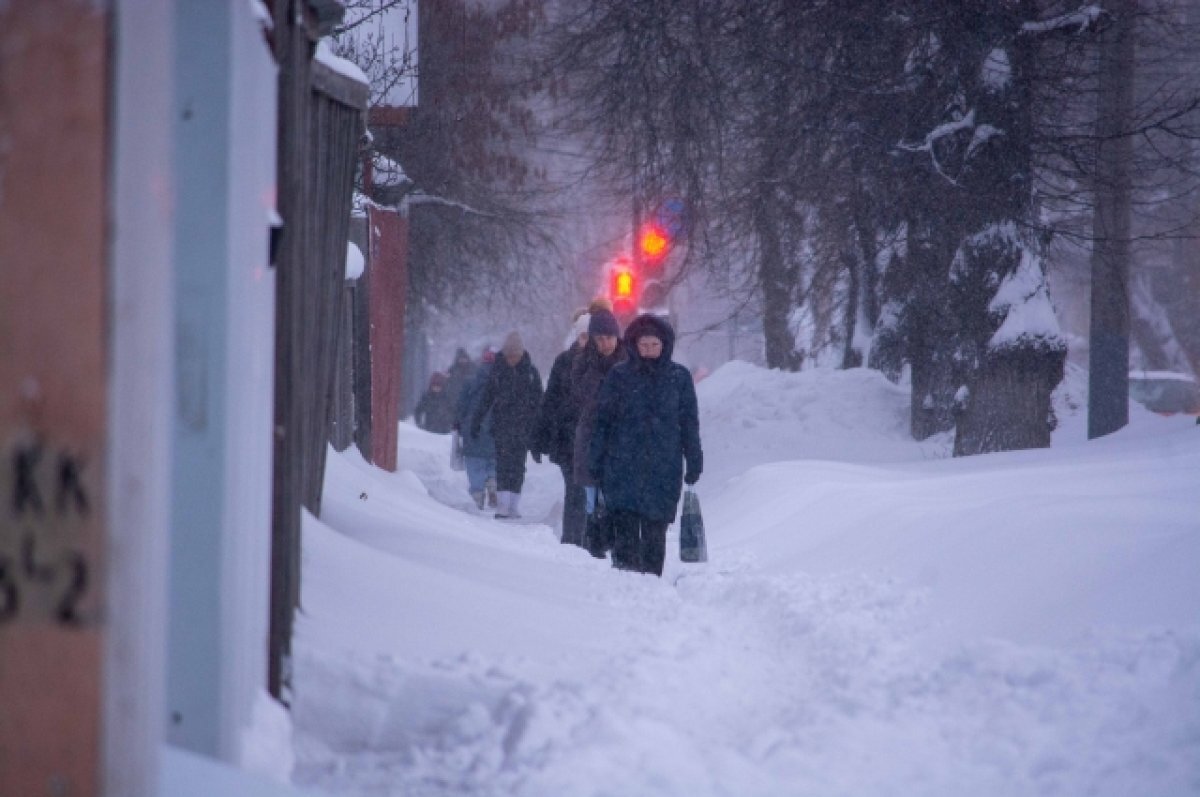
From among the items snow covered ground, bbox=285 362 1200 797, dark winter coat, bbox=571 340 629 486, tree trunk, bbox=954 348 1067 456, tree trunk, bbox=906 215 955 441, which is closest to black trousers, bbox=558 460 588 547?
dark winter coat, bbox=571 340 629 486

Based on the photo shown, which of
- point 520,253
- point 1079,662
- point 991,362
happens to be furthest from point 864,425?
point 1079,662

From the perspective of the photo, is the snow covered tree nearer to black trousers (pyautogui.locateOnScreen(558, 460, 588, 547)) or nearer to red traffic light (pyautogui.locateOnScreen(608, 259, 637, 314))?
red traffic light (pyautogui.locateOnScreen(608, 259, 637, 314))

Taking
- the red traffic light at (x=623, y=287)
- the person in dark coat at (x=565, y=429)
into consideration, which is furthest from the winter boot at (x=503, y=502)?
the red traffic light at (x=623, y=287)

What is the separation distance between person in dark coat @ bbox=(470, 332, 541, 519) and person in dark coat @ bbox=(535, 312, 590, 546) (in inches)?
79.9

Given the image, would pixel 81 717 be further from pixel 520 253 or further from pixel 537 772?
pixel 520 253

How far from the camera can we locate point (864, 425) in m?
17.7

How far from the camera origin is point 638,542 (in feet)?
26.8

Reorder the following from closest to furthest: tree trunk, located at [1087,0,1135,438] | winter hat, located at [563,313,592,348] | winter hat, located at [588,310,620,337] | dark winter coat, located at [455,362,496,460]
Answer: winter hat, located at [588,310,620,337]
winter hat, located at [563,313,592,348]
tree trunk, located at [1087,0,1135,438]
dark winter coat, located at [455,362,496,460]

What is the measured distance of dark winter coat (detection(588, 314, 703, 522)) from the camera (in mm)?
7926

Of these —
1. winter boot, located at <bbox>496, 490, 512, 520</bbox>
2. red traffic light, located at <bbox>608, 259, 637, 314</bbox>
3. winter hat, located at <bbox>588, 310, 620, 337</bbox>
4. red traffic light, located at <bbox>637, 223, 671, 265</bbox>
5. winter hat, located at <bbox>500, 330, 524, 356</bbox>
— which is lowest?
winter boot, located at <bbox>496, 490, 512, 520</bbox>

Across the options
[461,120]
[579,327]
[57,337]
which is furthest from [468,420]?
[57,337]

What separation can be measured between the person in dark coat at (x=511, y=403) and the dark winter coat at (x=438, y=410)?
542 inches

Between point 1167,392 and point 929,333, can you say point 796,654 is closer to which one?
point 929,333

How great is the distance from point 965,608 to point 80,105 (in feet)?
15.5
